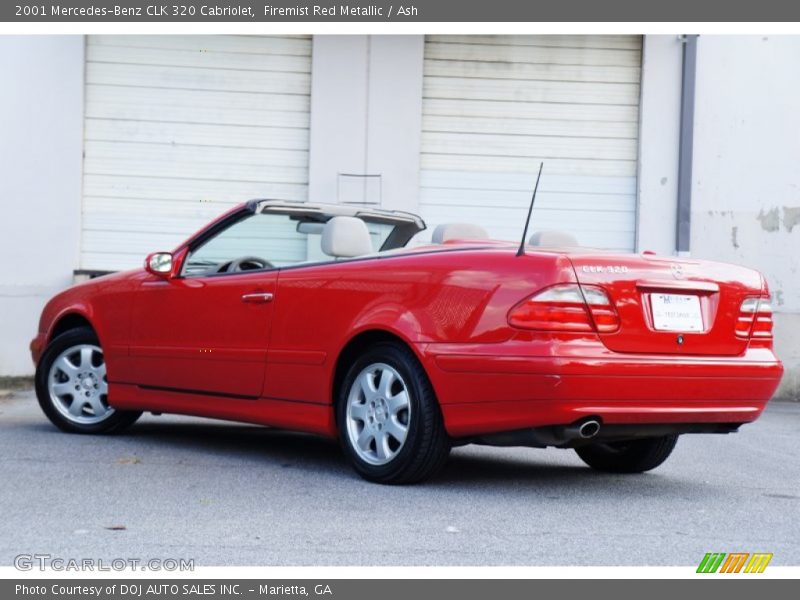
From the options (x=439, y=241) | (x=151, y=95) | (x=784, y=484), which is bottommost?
(x=784, y=484)

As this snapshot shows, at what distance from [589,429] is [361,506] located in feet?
3.42

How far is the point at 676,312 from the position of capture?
6312 mm

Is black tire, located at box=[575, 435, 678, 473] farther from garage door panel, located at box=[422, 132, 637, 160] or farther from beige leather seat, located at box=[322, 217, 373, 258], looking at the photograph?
garage door panel, located at box=[422, 132, 637, 160]

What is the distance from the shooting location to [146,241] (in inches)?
593

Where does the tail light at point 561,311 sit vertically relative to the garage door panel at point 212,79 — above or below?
below

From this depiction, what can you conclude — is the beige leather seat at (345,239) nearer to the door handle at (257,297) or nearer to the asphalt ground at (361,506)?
the door handle at (257,297)

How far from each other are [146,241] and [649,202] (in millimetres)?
5425

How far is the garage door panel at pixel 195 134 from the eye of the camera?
15062 millimetres

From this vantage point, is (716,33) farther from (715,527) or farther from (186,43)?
(715,527)

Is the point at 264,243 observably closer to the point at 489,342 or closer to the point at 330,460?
the point at 330,460

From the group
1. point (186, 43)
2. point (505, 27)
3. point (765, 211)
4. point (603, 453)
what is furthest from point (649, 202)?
point (603, 453)

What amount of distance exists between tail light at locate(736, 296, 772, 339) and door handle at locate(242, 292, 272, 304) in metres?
2.41

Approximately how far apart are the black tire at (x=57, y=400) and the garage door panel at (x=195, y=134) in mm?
6602

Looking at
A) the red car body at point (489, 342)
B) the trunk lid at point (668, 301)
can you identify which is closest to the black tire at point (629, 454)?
the red car body at point (489, 342)
